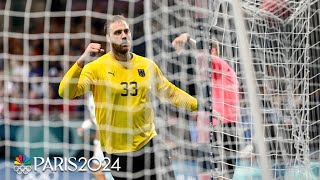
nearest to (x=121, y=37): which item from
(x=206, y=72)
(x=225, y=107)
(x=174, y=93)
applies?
(x=174, y=93)

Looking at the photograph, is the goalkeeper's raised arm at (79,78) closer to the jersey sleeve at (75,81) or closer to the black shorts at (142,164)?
the jersey sleeve at (75,81)

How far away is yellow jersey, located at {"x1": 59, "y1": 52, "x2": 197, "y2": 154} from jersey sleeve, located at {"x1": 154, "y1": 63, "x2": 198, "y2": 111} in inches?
1.4

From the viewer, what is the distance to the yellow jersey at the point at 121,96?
4.39 metres

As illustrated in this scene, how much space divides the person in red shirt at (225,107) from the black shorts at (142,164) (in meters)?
0.44

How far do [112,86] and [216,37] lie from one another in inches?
28.4

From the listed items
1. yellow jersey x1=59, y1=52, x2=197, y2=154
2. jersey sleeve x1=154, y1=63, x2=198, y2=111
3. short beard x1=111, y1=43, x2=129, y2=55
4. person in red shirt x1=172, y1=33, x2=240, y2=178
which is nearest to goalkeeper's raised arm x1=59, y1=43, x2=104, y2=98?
yellow jersey x1=59, y1=52, x2=197, y2=154

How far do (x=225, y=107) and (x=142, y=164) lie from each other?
683mm

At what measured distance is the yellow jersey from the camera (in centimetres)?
439

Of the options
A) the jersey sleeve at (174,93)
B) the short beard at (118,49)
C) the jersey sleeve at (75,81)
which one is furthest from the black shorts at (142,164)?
the short beard at (118,49)

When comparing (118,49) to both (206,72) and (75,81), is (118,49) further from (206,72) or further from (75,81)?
(206,72)

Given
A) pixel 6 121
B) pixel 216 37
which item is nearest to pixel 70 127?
pixel 6 121

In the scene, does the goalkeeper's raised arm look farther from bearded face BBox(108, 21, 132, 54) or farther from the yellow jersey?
bearded face BBox(108, 21, 132, 54)

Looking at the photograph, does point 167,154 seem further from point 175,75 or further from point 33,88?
point 33,88

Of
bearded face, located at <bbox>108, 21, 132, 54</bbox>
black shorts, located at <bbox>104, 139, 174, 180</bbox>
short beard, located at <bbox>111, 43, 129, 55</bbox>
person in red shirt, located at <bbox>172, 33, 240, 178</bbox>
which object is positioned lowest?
black shorts, located at <bbox>104, 139, 174, 180</bbox>
